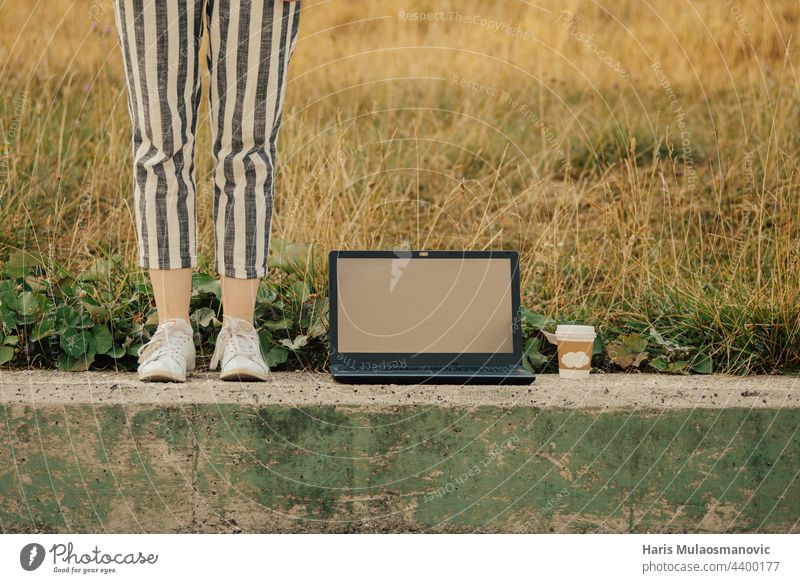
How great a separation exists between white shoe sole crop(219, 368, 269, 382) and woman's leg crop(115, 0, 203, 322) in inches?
9.2

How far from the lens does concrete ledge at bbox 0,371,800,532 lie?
225 cm

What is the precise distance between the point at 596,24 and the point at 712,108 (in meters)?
0.92

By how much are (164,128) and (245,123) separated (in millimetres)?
195

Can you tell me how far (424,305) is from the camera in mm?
2588

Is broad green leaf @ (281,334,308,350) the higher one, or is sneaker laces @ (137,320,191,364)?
sneaker laces @ (137,320,191,364)

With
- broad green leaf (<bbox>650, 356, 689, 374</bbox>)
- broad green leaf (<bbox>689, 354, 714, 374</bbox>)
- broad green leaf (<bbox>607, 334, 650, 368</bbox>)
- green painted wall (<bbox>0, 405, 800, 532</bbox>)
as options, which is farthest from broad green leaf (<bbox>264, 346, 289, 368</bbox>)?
broad green leaf (<bbox>689, 354, 714, 374</bbox>)

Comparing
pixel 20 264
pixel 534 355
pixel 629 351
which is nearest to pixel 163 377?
pixel 20 264

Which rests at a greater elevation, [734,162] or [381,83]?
[381,83]

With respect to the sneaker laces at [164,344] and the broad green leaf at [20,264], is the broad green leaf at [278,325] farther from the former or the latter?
the broad green leaf at [20,264]

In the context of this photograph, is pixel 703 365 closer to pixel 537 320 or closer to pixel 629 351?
pixel 629 351

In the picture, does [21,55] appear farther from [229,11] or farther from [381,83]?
[229,11]

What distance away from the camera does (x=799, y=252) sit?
302 cm

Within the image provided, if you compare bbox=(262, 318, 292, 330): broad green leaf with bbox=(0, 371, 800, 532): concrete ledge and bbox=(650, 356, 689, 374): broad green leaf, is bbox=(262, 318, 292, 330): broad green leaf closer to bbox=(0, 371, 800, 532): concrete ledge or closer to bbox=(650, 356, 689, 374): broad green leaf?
bbox=(0, 371, 800, 532): concrete ledge
